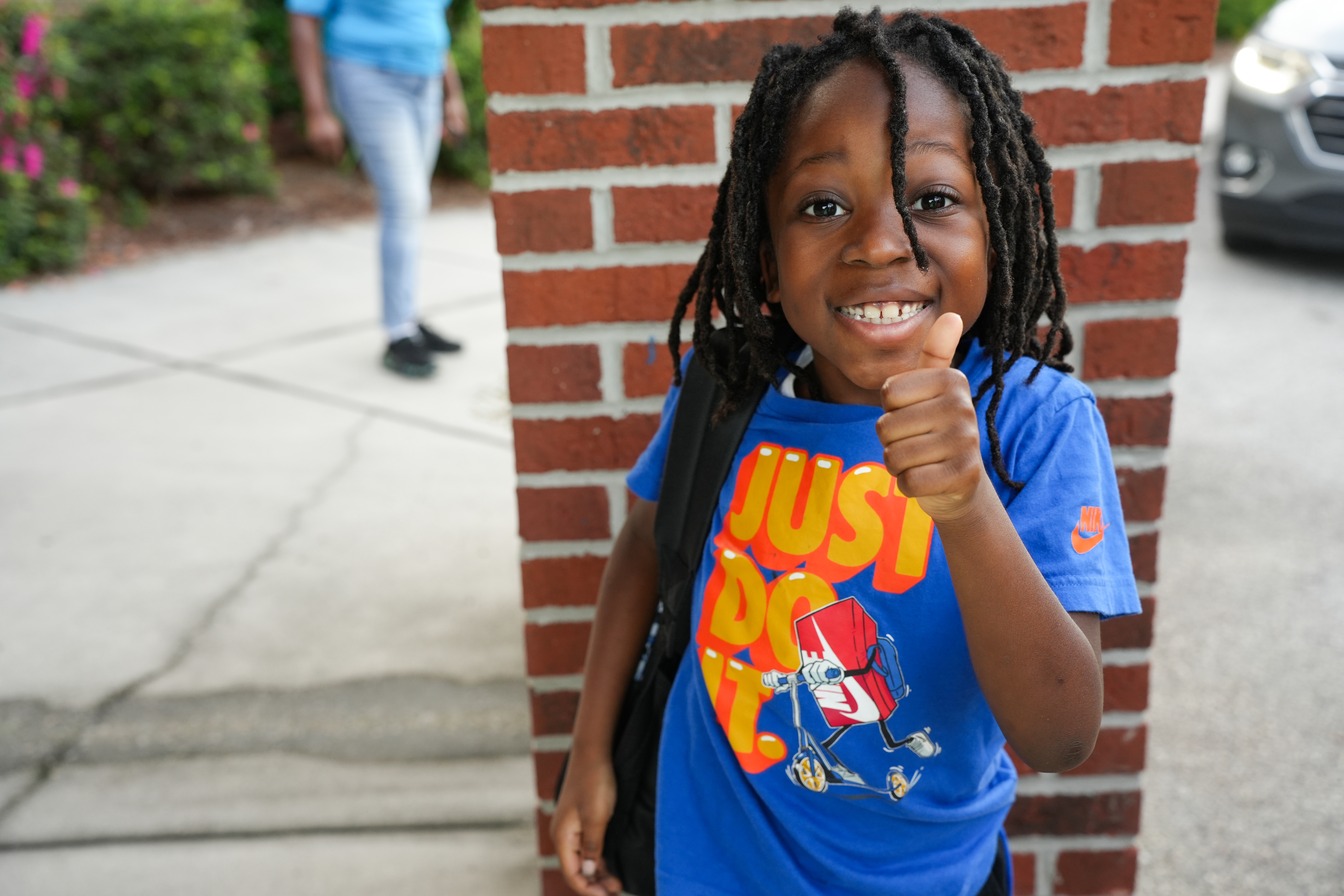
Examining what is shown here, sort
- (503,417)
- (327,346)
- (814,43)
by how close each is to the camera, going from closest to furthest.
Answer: (814,43)
(503,417)
(327,346)

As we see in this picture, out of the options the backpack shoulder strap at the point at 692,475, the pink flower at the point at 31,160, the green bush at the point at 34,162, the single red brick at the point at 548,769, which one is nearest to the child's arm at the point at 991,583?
the backpack shoulder strap at the point at 692,475

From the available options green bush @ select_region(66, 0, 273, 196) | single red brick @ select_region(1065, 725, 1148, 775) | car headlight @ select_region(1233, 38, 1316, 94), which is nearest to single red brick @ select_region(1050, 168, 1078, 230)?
single red brick @ select_region(1065, 725, 1148, 775)

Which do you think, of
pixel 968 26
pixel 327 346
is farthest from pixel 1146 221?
pixel 327 346

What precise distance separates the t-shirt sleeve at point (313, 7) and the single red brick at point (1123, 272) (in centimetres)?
354

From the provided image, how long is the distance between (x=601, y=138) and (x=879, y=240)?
0.66 m

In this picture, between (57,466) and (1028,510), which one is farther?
(57,466)

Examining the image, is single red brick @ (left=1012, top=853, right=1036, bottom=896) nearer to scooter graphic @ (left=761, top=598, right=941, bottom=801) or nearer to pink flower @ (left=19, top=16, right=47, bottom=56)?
scooter graphic @ (left=761, top=598, right=941, bottom=801)

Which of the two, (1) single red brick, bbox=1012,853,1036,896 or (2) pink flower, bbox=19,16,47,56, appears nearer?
(1) single red brick, bbox=1012,853,1036,896

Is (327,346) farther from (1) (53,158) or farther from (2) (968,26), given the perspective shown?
(2) (968,26)

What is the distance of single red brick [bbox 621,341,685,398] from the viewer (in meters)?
1.82

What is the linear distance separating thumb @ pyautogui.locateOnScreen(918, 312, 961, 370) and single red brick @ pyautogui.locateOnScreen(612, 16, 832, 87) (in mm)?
734

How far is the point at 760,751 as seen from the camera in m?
1.38

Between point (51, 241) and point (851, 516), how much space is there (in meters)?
6.25

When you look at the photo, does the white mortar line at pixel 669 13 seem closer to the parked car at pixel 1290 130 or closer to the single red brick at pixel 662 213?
the single red brick at pixel 662 213
